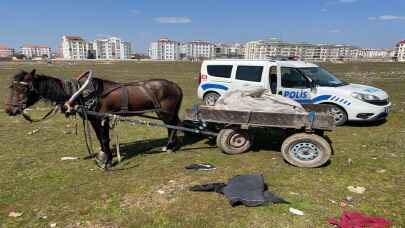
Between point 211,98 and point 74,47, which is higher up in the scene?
point 74,47

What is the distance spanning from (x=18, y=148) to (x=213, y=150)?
529 cm

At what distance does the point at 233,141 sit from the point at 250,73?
16.0 feet

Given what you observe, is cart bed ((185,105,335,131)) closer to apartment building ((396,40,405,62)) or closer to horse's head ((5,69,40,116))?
horse's head ((5,69,40,116))

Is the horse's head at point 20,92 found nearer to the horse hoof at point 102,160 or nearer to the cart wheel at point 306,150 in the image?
the horse hoof at point 102,160

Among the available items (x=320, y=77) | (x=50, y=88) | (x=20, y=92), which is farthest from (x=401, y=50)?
(x=20, y=92)

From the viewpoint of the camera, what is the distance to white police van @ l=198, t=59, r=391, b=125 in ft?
30.7

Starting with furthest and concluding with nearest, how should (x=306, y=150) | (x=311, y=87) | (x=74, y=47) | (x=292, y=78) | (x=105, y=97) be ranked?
(x=74, y=47) → (x=292, y=78) → (x=311, y=87) → (x=105, y=97) → (x=306, y=150)

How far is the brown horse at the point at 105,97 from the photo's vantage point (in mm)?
5477

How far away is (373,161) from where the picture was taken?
6.51m

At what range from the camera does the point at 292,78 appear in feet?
33.1

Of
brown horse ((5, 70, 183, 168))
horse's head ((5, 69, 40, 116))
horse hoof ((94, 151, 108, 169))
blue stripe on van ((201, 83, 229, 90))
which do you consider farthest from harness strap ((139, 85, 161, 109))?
blue stripe on van ((201, 83, 229, 90))

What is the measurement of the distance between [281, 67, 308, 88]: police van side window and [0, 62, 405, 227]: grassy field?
2176 millimetres

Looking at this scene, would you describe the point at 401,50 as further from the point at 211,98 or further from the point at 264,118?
the point at 264,118

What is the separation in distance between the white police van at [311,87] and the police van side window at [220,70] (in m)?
0.04
